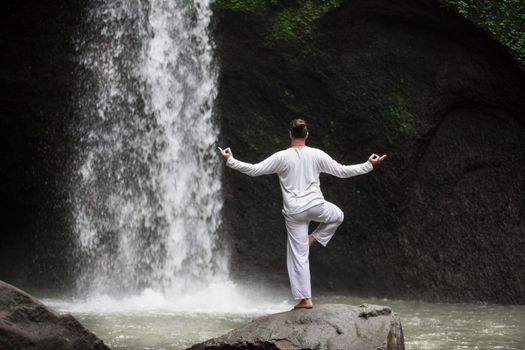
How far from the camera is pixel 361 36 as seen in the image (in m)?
14.1

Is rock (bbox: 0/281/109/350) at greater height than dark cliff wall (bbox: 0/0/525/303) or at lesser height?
lesser

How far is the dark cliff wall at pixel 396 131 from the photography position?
1361 centimetres

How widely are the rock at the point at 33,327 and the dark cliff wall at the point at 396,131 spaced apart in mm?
7521

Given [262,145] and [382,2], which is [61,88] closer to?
[262,145]

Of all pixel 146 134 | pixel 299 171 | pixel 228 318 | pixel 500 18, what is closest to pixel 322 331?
pixel 299 171

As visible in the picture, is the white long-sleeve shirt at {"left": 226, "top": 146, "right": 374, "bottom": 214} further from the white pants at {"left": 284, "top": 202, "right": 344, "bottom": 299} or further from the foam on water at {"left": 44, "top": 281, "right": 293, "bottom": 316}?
the foam on water at {"left": 44, "top": 281, "right": 293, "bottom": 316}

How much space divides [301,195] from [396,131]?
6921 mm

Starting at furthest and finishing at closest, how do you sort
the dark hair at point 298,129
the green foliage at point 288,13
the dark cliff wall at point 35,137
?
the dark cliff wall at point 35,137, the green foliage at point 288,13, the dark hair at point 298,129

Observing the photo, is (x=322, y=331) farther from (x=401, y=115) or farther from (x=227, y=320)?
(x=401, y=115)

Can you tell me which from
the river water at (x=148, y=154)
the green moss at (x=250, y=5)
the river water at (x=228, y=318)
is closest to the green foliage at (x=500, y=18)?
the green moss at (x=250, y=5)

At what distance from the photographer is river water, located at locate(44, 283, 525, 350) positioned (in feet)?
28.0

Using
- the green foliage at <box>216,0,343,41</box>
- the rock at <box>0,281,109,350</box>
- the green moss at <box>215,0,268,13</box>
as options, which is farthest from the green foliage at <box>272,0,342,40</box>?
the rock at <box>0,281,109,350</box>

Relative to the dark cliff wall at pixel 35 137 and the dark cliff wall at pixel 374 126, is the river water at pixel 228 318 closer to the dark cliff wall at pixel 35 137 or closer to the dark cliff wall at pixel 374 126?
the dark cliff wall at pixel 374 126

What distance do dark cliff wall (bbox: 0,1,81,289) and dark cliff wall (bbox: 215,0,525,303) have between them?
294 centimetres
